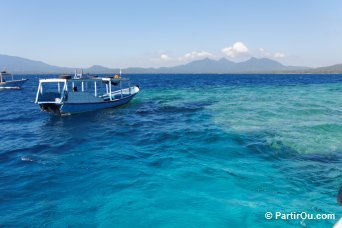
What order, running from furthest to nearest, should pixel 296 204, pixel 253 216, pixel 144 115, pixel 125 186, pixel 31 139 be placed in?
pixel 144 115 → pixel 31 139 → pixel 125 186 → pixel 296 204 → pixel 253 216

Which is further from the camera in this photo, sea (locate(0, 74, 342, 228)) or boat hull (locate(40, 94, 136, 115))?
boat hull (locate(40, 94, 136, 115))

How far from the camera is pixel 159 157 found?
15.7m

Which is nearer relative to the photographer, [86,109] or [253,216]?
[253,216]

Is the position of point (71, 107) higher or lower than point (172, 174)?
higher

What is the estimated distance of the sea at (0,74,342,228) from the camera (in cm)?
962

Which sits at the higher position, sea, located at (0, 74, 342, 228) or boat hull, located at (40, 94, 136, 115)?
boat hull, located at (40, 94, 136, 115)

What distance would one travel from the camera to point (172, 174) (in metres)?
13.2

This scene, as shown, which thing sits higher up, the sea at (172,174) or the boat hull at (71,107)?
the boat hull at (71,107)

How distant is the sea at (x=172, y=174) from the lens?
962cm

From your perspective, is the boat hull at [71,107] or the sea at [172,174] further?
the boat hull at [71,107]

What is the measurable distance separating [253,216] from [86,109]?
25277 mm

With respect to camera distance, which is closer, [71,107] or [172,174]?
[172,174]

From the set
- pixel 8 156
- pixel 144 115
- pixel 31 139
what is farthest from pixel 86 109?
pixel 8 156

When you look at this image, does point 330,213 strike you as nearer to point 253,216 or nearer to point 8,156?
point 253,216
